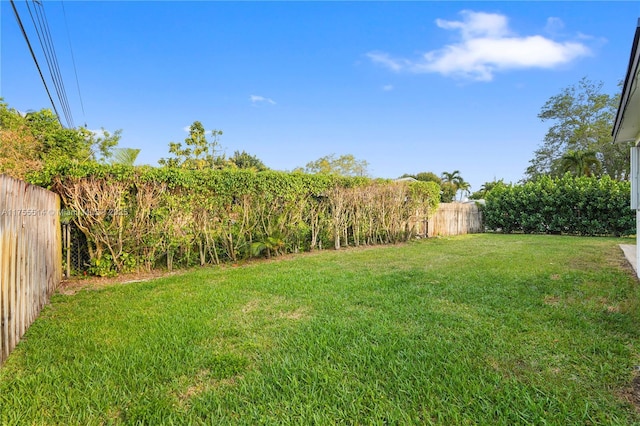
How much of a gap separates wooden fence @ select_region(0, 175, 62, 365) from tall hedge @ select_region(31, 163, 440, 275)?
1032 millimetres

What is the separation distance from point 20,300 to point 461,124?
1694cm

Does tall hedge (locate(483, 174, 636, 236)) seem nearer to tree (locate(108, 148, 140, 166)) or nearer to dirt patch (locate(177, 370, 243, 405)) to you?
tree (locate(108, 148, 140, 166))

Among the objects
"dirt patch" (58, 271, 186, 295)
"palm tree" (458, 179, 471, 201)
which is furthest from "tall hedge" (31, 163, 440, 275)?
"palm tree" (458, 179, 471, 201)

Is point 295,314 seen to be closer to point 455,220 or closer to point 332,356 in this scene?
point 332,356

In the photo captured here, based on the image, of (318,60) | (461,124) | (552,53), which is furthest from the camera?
(461,124)

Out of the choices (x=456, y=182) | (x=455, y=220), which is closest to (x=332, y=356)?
(x=455, y=220)

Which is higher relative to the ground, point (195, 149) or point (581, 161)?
point (195, 149)

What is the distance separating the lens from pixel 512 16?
8.42 m

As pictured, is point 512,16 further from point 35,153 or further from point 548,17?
point 35,153

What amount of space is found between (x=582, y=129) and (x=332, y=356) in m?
31.2

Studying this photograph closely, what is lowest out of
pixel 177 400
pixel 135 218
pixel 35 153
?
pixel 177 400

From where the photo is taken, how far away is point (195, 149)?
59.3 ft

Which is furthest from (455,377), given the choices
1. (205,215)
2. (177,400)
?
(205,215)

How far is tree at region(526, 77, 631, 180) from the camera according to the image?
23859 millimetres
